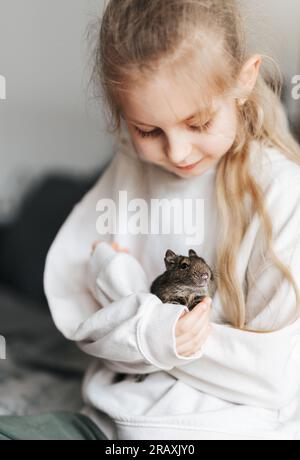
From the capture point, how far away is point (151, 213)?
0.73m

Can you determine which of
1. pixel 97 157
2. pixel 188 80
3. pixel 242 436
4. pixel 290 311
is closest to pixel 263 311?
pixel 290 311

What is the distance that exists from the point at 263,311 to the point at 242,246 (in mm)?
69

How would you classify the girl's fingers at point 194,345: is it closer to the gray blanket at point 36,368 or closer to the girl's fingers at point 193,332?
the girl's fingers at point 193,332

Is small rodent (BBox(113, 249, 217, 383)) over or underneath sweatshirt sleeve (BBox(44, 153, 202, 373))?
over

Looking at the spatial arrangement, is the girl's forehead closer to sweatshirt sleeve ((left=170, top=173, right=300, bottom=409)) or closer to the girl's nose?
the girl's nose

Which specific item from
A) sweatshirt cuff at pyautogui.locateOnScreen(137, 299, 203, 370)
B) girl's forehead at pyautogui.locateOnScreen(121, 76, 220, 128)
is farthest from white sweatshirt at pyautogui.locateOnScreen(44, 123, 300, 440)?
girl's forehead at pyautogui.locateOnScreen(121, 76, 220, 128)

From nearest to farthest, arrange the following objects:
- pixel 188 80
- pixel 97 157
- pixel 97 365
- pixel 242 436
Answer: pixel 188 80 → pixel 242 436 → pixel 97 365 → pixel 97 157

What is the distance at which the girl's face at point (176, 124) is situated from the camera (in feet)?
1.89

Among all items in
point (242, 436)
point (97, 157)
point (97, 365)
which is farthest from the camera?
point (97, 157)

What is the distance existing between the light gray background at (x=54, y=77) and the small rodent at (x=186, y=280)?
7.3 inches

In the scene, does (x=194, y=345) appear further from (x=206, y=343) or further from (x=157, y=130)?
(x=157, y=130)

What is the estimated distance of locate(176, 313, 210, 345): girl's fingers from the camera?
0.62 m

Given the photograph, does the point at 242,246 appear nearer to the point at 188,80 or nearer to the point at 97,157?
the point at 188,80

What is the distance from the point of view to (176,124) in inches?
23.3
